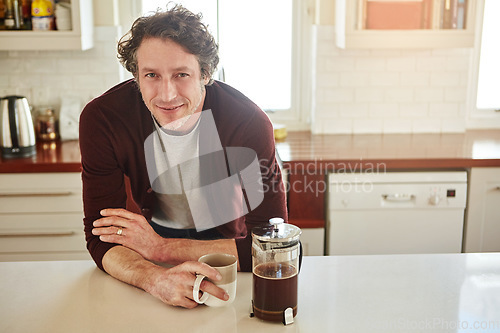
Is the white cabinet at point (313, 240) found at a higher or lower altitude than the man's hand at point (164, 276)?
lower

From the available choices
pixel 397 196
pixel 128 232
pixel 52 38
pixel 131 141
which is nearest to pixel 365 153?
pixel 397 196

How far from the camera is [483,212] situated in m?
3.01

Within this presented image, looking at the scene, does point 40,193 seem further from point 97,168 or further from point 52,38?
point 97,168

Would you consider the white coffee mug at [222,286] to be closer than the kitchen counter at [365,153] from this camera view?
Yes

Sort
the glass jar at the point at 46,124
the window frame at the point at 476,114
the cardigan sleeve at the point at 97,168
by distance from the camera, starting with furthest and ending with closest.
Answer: the window frame at the point at 476,114
the glass jar at the point at 46,124
the cardigan sleeve at the point at 97,168

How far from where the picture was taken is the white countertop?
1.26 meters

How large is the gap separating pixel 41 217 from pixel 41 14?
1116 millimetres

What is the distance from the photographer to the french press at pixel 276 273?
126 centimetres

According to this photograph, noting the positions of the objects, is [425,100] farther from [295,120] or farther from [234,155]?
[234,155]

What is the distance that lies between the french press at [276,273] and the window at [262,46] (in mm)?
2358

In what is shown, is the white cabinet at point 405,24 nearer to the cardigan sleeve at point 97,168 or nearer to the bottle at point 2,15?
the cardigan sleeve at point 97,168

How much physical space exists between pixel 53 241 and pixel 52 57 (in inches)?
46.2

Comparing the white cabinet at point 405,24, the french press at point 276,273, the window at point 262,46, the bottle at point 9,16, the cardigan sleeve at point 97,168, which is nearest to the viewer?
the french press at point 276,273

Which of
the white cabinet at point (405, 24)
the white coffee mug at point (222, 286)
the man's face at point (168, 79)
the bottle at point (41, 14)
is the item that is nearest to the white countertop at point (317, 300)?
the white coffee mug at point (222, 286)
